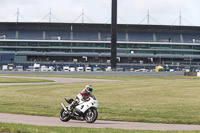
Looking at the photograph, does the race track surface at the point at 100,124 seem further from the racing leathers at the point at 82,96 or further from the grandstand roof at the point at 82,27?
the grandstand roof at the point at 82,27

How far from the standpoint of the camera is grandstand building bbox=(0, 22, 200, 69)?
140 meters

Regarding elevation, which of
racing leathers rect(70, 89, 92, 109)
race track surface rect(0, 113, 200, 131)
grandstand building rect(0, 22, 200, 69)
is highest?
grandstand building rect(0, 22, 200, 69)

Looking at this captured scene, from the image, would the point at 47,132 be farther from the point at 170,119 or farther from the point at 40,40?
the point at 40,40

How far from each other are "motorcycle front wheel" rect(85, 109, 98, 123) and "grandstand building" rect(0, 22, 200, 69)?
119 meters

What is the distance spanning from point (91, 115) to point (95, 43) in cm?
12474

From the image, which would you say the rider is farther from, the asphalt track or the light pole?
the light pole

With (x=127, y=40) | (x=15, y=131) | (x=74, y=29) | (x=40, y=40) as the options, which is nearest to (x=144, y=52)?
(x=127, y=40)

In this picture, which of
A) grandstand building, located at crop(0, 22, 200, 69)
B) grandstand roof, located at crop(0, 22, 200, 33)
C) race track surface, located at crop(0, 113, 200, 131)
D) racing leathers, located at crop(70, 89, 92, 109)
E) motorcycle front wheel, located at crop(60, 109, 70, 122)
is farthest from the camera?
grandstand roof, located at crop(0, 22, 200, 33)

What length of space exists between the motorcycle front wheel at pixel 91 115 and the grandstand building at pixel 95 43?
119 meters

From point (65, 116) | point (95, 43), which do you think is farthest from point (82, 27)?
point (65, 116)

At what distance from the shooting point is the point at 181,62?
142 m

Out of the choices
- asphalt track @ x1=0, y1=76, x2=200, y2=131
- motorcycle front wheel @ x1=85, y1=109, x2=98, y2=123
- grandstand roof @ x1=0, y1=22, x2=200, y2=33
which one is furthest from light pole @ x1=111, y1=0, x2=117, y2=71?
motorcycle front wheel @ x1=85, y1=109, x2=98, y2=123

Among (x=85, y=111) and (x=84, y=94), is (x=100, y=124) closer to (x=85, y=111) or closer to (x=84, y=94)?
(x=85, y=111)

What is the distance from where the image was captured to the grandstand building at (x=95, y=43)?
140500 mm
